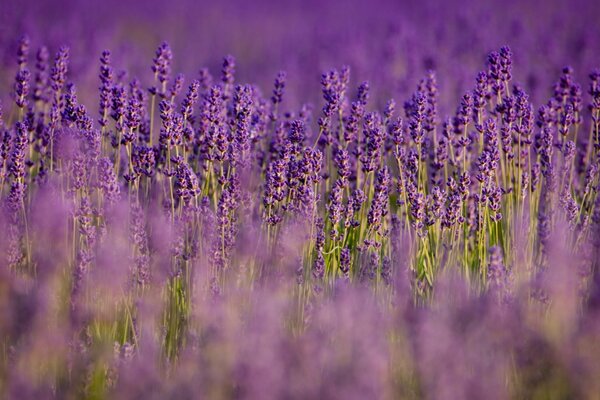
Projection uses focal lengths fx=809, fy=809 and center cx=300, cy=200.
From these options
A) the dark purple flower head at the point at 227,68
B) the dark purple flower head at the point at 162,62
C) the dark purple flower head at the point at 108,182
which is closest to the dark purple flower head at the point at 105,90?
the dark purple flower head at the point at 162,62

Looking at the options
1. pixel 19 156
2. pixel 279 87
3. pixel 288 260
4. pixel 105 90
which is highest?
pixel 279 87

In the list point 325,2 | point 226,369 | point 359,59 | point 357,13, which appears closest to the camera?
point 226,369

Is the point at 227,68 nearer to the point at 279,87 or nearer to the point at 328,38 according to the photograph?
the point at 279,87

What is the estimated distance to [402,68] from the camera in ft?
29.2

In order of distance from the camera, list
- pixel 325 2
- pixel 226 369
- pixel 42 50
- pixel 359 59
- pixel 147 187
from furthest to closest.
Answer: pixel 325 2 → pixel 359 59 → pixel 42 50 → pixel 147 187 → pixel 226 369

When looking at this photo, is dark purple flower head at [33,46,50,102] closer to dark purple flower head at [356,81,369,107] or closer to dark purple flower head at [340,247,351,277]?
dark purple flower head at [356,81,369,107]

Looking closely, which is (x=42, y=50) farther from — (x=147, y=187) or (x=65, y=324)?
(x=65, y=324)

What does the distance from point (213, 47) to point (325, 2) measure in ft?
16.3

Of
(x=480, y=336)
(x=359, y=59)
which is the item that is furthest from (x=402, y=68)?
(x=480, y=336)

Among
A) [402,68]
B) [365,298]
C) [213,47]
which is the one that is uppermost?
[213,47]

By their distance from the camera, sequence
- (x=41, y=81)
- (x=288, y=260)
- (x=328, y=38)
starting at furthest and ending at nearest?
(x=328, y=38), (x=41, y=81), (x=288, y=260)

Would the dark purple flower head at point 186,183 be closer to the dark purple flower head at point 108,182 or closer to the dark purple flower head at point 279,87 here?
the dark purple flower head at point 108,182

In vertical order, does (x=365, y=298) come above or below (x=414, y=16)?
below

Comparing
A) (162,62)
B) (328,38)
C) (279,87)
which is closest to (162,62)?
(162,62)
